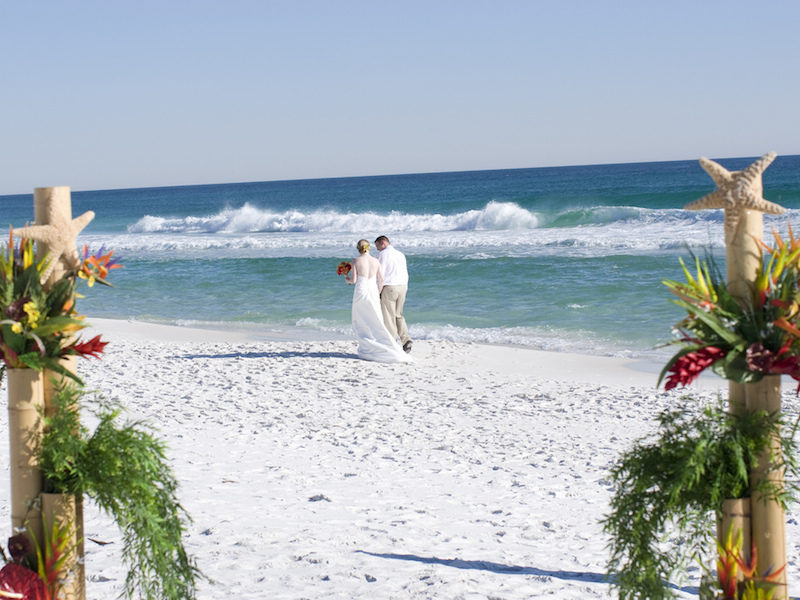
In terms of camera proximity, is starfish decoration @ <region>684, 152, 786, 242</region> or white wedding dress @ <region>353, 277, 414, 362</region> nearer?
starfish decoration @ <region>684, 152, 786, 242</region>

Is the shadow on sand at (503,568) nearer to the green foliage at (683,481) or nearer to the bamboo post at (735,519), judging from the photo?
the green foliage at (683,481)

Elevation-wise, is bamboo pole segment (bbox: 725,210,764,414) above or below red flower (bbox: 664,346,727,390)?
above

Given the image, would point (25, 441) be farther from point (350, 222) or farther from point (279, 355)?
point (350, 222)

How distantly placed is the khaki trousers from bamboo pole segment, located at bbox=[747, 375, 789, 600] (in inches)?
310

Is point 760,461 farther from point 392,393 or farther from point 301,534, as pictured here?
point 392,393

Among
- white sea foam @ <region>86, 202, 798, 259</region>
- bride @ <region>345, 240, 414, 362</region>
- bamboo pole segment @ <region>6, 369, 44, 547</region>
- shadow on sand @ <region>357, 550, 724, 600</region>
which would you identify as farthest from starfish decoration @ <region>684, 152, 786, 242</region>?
white sea foam @ <region>86, 202, 798, 259</region>

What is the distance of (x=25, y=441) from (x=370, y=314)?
7418mm

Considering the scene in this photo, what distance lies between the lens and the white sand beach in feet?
13.0

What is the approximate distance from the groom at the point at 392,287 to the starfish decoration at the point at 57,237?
7.26 metres

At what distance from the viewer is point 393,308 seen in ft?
35.0

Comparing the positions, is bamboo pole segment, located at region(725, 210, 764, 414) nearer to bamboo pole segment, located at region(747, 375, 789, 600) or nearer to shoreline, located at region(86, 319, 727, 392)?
bamboo pole segment, located at region(747, 375, 789, 600)

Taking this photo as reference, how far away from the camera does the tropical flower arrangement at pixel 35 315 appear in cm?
280

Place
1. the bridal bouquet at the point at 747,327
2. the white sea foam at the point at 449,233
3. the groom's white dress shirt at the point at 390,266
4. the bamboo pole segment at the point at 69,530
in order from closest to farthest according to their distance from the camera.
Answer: the bridal bouquet at the point at 747,327
the bamboo pole segment at the point at 69,530
the groom's white dress shirt at the point at 390,266
the white sea foam at the point at 449,233

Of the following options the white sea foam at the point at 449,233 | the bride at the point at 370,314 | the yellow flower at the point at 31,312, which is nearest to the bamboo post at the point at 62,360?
the yellow flower at the point at 31,312
